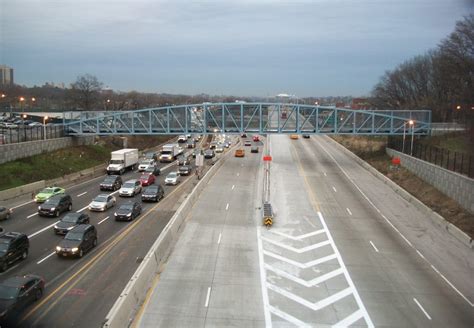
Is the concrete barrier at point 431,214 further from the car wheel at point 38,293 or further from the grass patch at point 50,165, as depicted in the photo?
the grass patch at point 50,165

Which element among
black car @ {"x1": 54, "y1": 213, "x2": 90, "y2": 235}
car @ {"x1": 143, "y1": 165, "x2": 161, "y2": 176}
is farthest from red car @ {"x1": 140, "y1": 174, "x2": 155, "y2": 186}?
black car @ {"x1": 54, "y1": 213, "x2": 90, "y2": 235}

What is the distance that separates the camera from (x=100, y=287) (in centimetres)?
1980

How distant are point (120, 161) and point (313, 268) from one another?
37797 mm

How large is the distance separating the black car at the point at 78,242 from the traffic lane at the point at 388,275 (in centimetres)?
1379

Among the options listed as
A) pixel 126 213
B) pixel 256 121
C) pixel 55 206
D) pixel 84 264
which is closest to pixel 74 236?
pixel 84 264

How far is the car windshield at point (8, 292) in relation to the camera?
53.6 ft

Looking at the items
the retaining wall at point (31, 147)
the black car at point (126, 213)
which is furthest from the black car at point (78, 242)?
the retaining wall at point (31, 147)

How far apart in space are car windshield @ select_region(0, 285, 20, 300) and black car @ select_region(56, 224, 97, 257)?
6.57 m

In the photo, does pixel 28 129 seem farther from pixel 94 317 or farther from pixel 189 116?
pixel 94 317

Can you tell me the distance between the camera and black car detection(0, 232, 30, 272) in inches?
859

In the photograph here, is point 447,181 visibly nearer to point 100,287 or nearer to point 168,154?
point 100,287

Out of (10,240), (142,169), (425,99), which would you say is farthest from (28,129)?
(425,99)

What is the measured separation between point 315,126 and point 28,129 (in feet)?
133

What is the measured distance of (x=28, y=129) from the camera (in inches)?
2227
